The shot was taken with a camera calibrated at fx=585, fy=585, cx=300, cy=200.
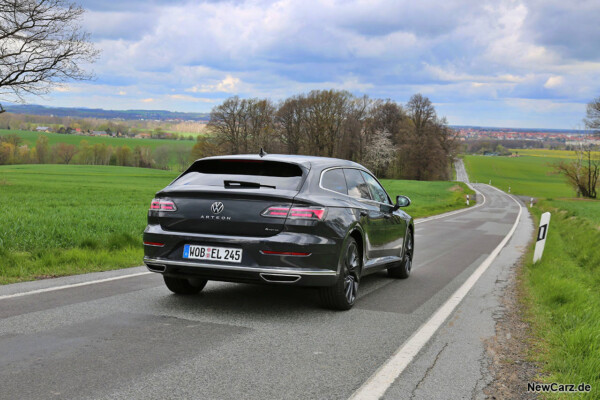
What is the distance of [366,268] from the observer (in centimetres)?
711

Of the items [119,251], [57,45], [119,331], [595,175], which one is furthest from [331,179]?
[595,175]

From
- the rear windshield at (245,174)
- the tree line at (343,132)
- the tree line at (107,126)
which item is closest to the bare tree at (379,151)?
the tree line at (343,132)

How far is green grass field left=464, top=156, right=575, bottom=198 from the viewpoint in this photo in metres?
102

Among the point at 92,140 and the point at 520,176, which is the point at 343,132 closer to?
the point at 520,176

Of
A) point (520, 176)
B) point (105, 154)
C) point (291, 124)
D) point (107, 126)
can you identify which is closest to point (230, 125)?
point (291, 124)

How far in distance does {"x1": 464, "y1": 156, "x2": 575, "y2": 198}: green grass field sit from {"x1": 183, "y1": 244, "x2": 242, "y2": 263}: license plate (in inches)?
3722

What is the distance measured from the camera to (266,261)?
226 inches

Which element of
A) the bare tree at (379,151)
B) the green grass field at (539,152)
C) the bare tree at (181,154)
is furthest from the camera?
the green grass field at (539,152)

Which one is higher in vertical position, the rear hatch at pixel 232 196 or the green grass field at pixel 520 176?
the rear hatch at pixel 232 196

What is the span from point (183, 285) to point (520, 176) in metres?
133

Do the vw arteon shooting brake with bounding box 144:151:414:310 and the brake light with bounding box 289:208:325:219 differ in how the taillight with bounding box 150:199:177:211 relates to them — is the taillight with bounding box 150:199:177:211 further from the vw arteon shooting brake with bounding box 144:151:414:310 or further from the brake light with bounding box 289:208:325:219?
the brake light with bounding box 289:208:325:219

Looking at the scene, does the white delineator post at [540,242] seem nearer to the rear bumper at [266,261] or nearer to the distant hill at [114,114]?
the rear bumper at [266,261]

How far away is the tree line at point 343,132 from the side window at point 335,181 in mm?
64827

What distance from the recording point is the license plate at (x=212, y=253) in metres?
5.80
